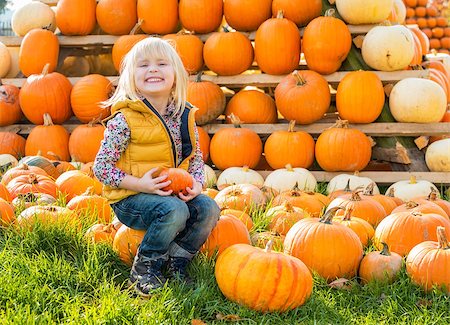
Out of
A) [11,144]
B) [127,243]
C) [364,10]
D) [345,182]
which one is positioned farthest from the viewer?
[11,144]

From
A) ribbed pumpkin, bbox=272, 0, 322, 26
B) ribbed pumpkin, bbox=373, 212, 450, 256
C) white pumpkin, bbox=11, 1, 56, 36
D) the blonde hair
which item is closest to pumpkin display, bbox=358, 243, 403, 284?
ribbed pumpkin, bbox=373, 212, 450, 256

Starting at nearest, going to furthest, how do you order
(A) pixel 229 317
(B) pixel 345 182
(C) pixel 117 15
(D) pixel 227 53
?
(A) pixel 229 317, (B) pixel 345 182, (D) pixel 227 53, (C) pixel 117 15

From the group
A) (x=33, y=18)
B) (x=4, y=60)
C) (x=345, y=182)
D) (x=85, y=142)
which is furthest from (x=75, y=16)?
(x=345, y=182)

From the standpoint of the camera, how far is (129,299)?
8.18 ft

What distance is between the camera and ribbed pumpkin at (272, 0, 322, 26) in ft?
17.1

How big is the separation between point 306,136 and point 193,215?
226 cm

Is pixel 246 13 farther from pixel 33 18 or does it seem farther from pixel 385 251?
pixel 385 251

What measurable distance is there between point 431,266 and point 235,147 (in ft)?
7.81

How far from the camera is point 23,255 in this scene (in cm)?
286

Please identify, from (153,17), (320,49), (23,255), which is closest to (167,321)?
(23,255)

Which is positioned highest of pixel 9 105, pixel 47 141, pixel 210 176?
pixel 9 105

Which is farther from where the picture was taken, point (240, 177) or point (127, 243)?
point (240, 177)

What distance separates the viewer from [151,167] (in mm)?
2859

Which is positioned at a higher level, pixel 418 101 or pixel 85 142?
pixel 418 101
